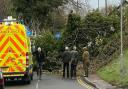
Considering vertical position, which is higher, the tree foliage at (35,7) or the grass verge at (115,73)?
the tree foliage at (35,7)

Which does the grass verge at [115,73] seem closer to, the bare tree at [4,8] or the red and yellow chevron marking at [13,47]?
the red and yellow chevron marking at [13,47]

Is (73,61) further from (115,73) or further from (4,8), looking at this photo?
(4,8)

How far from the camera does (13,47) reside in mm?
24812

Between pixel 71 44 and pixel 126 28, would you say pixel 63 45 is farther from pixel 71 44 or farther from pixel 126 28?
pixel 126 28

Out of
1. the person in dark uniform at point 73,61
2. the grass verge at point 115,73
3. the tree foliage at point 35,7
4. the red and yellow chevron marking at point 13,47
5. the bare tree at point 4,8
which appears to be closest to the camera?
the grass verge at point 115,73

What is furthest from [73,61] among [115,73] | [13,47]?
[13,47]

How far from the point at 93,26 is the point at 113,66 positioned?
701 cm

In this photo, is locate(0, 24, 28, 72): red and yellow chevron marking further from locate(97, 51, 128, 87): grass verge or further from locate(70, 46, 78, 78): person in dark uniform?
locate(70, 46, 78, 78): person in dark uniform

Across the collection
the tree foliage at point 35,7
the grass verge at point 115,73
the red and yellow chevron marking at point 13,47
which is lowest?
the grass verge at point 115,73

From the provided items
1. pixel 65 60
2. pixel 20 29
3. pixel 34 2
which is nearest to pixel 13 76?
pixel 20 29

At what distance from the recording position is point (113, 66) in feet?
95.1

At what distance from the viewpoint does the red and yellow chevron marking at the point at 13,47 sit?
2462 centimetres

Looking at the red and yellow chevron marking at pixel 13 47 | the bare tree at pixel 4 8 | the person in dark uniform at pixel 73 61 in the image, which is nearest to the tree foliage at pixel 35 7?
the bare tree at pixel 4 8

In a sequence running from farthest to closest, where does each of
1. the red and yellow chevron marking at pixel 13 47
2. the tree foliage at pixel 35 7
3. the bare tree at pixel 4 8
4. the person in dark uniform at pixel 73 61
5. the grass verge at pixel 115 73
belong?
the bare tree at pixel 4 8, the tree foliage at pixel 35 7, the person in dark uniform at pixel 73 61, the red and yellow chevron marking at pixel 13 47, the grass verge at pixel 115 73
